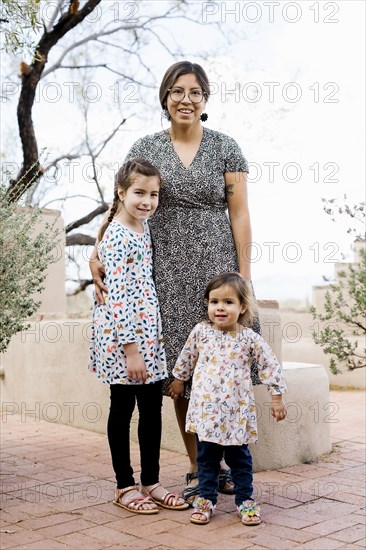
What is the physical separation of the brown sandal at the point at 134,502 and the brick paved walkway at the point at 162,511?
3 cm

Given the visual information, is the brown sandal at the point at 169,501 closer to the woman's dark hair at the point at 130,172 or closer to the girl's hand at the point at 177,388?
the girl's hand at the point at 177,388

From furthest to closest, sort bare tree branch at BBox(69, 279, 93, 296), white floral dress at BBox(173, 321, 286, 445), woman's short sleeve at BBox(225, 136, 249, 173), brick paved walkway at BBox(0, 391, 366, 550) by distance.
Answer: bare tree branch at BBox(69, 279, 93, 296) < woman's short sleeve at BBox(225, 136, 249, 173) < white floral dress at BBox(173, 321, 286, 445) < brick paved walkway at BBox(0, 391, 366, 550)

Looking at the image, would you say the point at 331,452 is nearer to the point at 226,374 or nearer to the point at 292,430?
the point at 292,430

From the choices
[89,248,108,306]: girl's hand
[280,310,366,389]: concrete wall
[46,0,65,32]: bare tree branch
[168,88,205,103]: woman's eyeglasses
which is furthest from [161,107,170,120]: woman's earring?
[46,0,65,32]: bare tree branch

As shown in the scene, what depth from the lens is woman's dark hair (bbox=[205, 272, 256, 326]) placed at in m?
3.31

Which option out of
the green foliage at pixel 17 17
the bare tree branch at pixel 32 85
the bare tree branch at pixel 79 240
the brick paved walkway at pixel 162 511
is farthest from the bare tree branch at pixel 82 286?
the green foliage at pixel 17 17

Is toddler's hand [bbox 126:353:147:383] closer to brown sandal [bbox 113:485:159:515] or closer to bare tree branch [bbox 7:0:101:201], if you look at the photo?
brown sandal [bbox 113:485:159:515]

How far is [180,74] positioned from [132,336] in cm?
125

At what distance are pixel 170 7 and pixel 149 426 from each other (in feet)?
34.0

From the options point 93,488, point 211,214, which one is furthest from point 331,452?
point 211,214

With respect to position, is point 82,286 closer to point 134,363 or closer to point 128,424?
point 128,424

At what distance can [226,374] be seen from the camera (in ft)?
10.7

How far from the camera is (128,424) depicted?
135 inches

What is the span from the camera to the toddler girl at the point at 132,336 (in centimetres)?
329
